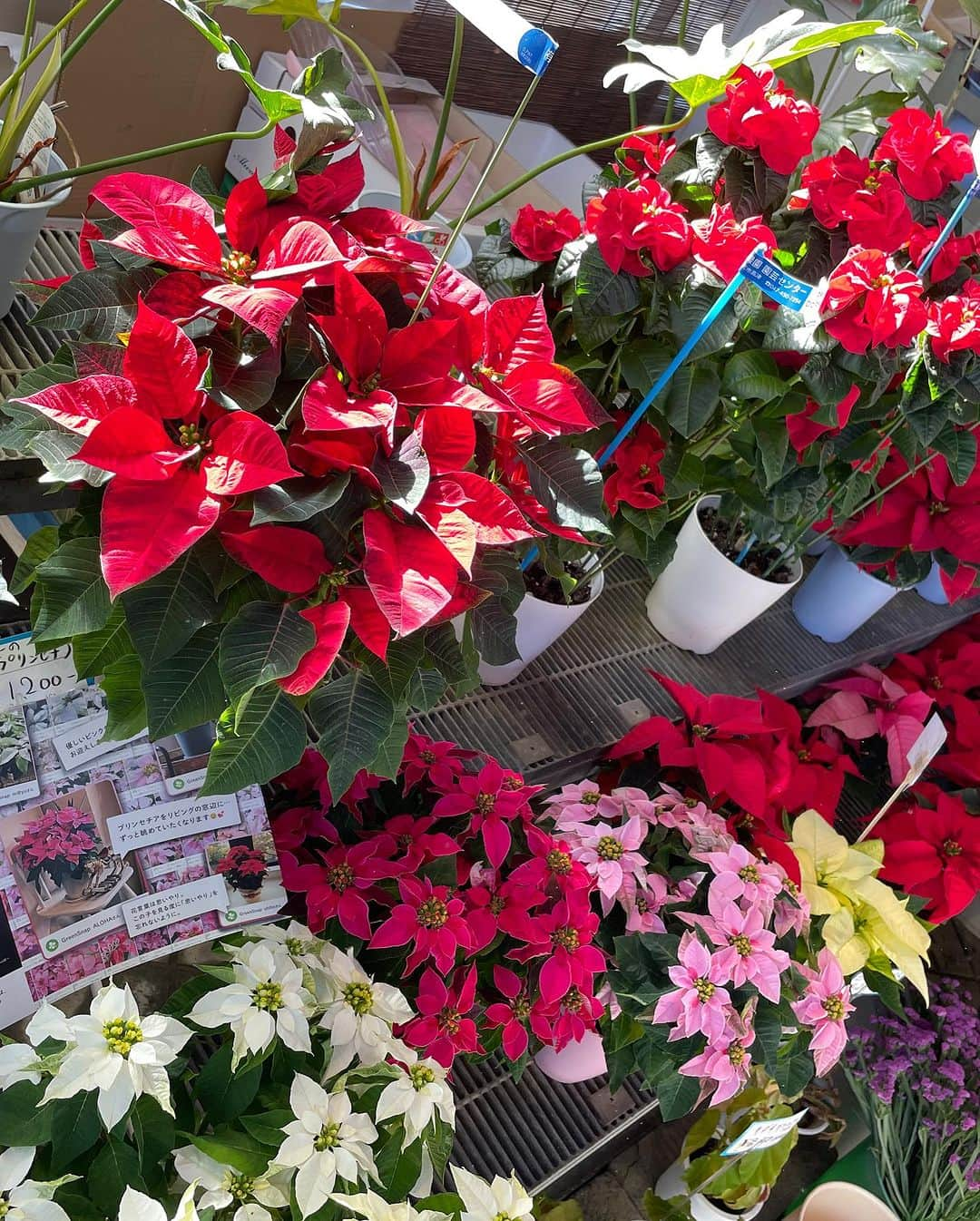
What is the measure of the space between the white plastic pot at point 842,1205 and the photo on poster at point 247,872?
1.03 m

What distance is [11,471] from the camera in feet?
2.73

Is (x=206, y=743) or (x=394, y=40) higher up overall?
(x=394, y=40)

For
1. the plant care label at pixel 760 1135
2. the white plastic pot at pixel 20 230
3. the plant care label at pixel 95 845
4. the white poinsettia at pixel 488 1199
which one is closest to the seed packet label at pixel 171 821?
the plant care label at pixel 95 845

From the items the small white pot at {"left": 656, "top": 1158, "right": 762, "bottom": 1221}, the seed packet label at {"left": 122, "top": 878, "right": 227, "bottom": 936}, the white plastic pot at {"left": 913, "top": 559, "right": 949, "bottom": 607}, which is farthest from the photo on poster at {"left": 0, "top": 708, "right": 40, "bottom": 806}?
the white plastic pot at {"left": 913, "top": 559, "right": 949, "bottom": 607}

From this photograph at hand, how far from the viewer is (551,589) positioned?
1.33 metres

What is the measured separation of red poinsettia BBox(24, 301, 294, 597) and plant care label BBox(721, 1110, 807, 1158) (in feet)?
3.00

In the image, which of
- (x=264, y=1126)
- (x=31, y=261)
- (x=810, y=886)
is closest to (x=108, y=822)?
(x=264, y=1126)

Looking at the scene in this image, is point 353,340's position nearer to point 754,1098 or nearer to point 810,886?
point 810,886

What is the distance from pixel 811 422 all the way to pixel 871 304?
0.24 metres

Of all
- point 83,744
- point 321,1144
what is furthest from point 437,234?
point 321,1144

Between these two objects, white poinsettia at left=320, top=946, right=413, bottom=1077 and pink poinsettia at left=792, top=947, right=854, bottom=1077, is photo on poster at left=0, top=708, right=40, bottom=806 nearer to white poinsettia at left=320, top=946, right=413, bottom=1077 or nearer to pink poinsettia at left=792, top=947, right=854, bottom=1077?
white poinsettia at left=320, top=946, right=413, bottom=1077

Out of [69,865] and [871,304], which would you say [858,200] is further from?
[69,865]

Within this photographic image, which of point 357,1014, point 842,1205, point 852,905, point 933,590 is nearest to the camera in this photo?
point 357,1014

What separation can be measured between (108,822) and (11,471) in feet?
0.94
